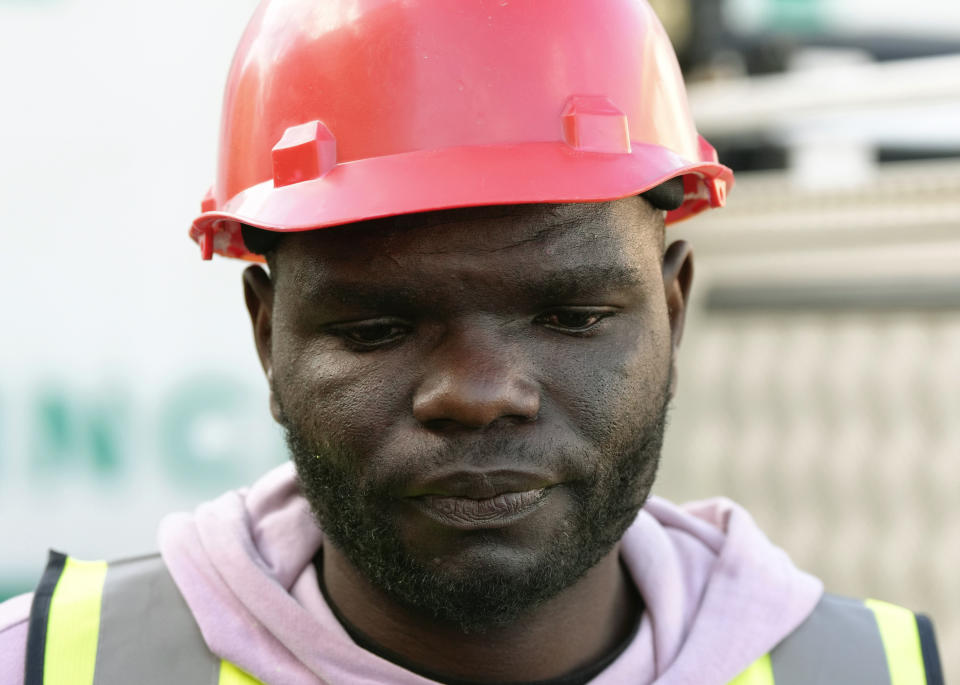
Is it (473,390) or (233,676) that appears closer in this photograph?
(473,390)

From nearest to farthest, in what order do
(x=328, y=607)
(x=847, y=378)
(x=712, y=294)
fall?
(x=328, y=607)
(x=847, y=378)
(x=712, y=294)

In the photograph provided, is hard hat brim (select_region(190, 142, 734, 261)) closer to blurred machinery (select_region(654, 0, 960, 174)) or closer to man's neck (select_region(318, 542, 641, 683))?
man's neck (select_region(318, 542, 641, 683))

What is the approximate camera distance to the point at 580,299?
5.42 ft

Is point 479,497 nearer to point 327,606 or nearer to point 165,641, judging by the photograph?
point 327,606

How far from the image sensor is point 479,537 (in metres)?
1.59

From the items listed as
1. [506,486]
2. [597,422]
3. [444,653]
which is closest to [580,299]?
[597,422]

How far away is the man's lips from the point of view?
156 centimetres

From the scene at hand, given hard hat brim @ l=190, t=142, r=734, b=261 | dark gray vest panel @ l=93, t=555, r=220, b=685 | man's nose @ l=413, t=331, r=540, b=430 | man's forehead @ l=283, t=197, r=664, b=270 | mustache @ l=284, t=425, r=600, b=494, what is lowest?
dark gray vest panel @ l=93, t=555, r=220, b=685

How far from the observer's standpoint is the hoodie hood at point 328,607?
1.80 meters

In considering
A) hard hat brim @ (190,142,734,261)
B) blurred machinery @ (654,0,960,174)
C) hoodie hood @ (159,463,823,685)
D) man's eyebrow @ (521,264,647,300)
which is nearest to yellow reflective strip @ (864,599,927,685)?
hoodie hood @ (159,463,823,685)

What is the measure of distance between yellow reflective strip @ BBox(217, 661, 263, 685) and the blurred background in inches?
68.7

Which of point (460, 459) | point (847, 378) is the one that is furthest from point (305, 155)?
point (847, 378)

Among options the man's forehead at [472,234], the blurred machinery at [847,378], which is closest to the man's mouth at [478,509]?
the man's forehead at [472,234]

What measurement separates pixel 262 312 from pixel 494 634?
67 cm
